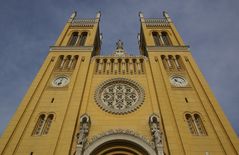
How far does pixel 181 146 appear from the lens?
1303cm

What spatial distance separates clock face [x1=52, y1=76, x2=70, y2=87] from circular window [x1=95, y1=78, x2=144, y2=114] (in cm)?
259

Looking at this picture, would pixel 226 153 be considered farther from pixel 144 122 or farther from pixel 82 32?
pixel 82 32

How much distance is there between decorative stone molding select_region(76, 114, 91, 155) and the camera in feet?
40.6

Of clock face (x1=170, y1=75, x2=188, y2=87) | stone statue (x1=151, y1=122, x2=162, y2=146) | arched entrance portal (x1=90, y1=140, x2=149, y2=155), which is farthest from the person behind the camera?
clock face (x1=170, y1=75, x2=188, y2=87)

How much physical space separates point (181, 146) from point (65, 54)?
12.8 m

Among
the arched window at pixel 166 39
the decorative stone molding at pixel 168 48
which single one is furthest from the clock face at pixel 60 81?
the arched window at pixel 166 39

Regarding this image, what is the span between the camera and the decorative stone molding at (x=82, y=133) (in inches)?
487

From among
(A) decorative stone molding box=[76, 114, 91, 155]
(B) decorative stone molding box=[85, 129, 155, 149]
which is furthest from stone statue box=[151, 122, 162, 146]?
(A) decorative stone molding box=[76, 114, 91, 155]

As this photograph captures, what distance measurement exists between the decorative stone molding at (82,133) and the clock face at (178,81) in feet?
23.6

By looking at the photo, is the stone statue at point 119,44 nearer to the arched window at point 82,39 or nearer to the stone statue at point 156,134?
the arched window at point 82,39

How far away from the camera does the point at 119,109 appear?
15773 millimetres

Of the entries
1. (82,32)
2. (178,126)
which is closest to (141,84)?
(178,126)

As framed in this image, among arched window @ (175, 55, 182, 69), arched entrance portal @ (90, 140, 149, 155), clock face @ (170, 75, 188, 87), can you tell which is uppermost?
arched window @ (175, 55, 182, 69)

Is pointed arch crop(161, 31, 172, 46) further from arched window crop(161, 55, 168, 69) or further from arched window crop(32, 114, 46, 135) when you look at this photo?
arched window crop(32, 114, 46, 135)
